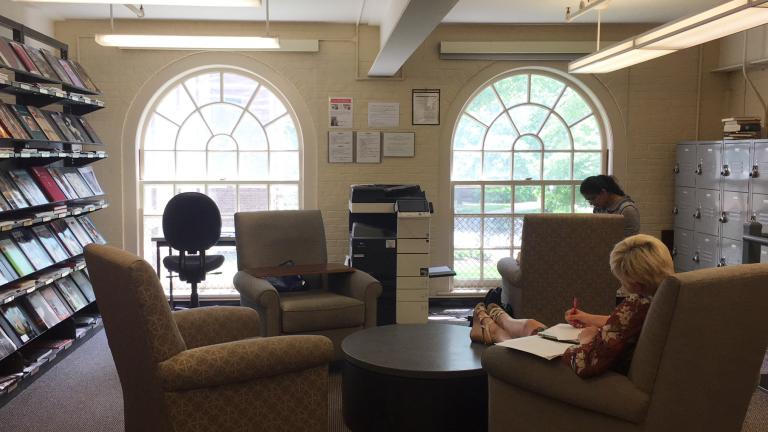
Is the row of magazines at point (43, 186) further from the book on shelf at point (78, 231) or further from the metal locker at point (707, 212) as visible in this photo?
the metal locker at point (707, 212)

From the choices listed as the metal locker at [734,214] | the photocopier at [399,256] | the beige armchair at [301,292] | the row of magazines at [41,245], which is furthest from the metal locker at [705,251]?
the row of magazines at [41,245]

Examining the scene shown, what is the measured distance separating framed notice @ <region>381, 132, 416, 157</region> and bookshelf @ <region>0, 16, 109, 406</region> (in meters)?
2.43

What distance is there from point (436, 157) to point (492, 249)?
3.55ft

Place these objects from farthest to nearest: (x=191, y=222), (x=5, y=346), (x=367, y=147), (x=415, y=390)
A: (x=367, y=147) → (x=191, y=222) → (x=5, y=346) → (x=415, y=390)

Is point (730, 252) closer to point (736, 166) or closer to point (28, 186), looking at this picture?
point (736, 166)

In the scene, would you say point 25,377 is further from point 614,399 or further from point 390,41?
point 614,399

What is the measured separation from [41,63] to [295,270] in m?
2.21

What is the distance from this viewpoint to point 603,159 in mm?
6754

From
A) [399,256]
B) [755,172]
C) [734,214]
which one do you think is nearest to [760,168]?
[755,172]

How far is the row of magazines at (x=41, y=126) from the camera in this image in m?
4.19

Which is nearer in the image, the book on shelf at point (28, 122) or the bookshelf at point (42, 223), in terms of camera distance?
the bookshelf at point (42, 223)

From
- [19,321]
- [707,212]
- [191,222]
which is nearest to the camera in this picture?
[19,321]

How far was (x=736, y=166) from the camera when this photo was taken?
18.2 feet

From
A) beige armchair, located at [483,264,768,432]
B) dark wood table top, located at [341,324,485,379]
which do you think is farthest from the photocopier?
beige armchair, located at [483,264,768,432]
